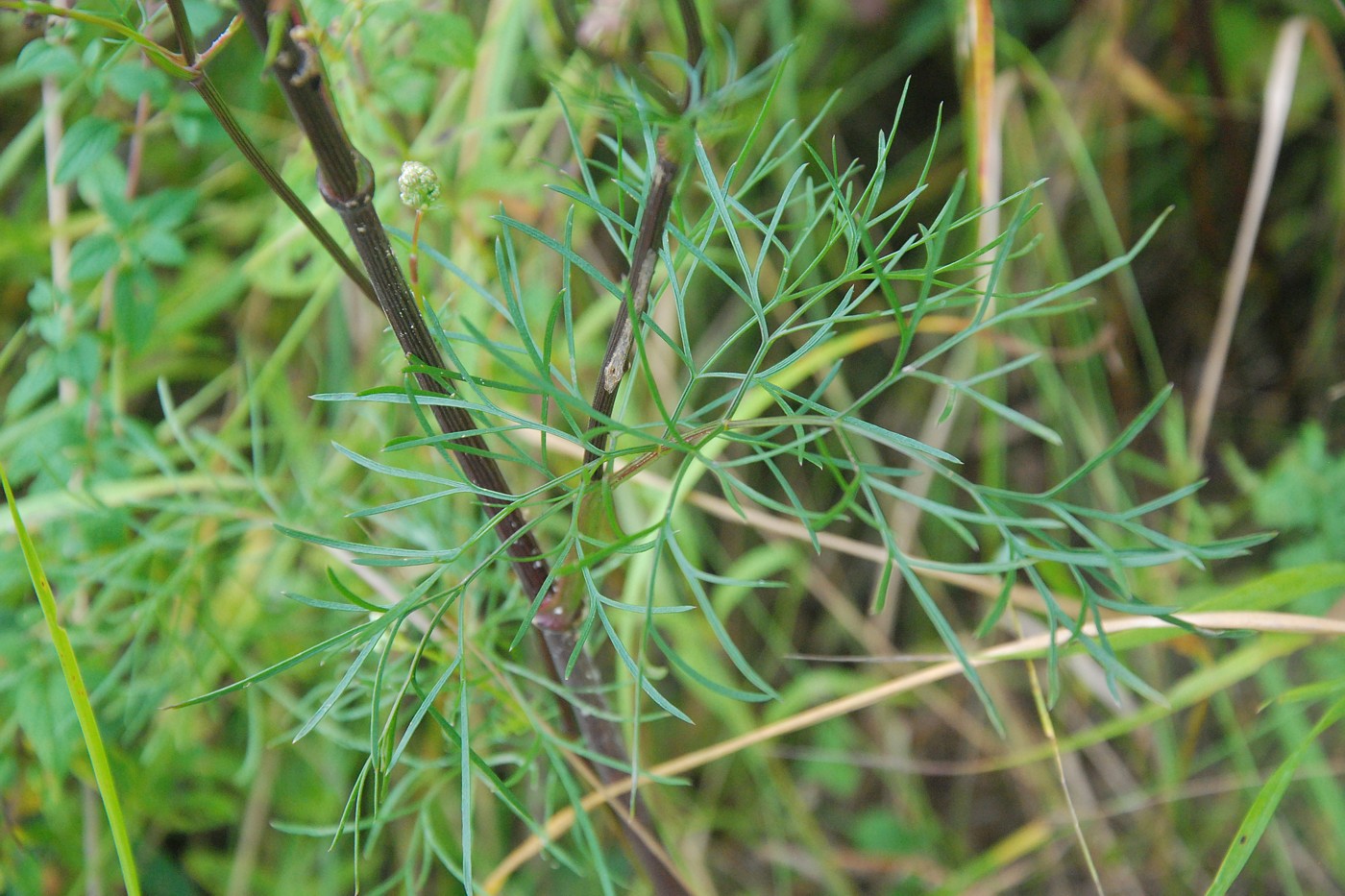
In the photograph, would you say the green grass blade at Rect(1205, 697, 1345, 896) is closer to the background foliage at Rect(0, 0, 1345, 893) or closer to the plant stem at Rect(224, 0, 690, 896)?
the background foliage at Rect(0, 0, 1345, 893)

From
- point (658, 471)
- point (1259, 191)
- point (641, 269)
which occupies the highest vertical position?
A: point (641, 269)

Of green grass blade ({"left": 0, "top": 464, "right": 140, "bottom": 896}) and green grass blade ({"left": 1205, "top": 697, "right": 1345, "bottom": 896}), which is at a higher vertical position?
green grass blade ({"left": 0, "top": 464, "right": 140, "bottom": 896})

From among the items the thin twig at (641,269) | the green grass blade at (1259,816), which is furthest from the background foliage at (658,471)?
the thin twig at (641,269)

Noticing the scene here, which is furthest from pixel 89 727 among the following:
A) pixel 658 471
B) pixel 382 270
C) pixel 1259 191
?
pixel 1259 191

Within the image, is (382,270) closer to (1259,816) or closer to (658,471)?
(1259,816)

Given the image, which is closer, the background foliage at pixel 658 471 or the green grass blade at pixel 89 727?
the green grass blade at pixel 89 727

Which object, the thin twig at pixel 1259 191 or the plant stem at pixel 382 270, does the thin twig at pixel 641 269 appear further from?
the thin twig at pixel 1259 191

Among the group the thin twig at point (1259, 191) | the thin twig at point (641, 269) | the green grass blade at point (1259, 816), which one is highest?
the thin twig at point (641, 269)

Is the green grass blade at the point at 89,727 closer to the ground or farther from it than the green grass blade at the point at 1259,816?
farther from it

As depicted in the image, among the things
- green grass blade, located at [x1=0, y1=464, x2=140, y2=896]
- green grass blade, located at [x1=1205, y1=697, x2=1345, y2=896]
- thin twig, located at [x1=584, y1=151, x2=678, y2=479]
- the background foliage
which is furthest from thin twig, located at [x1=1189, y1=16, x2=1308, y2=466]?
green grass blade, located at [x1=0, y1=464, x2=140, y2=896]
